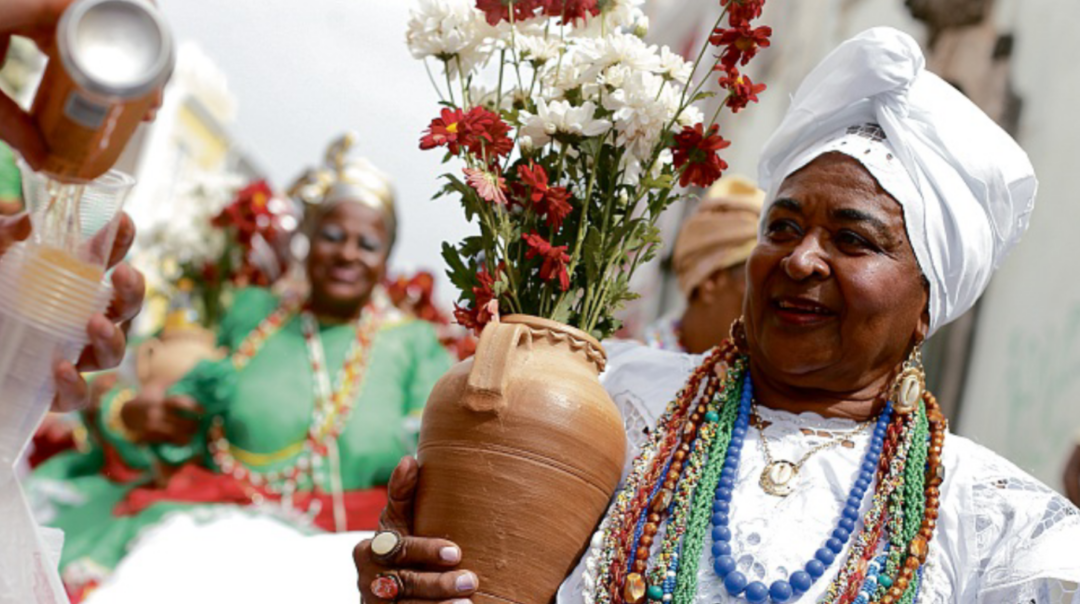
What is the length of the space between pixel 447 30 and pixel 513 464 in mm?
884

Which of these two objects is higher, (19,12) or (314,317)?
(314,317)

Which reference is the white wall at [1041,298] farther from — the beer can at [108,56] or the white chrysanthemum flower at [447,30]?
the beer can at [108,56]

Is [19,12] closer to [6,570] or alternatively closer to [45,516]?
[6,570]

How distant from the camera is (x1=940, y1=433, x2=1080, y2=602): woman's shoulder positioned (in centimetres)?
217

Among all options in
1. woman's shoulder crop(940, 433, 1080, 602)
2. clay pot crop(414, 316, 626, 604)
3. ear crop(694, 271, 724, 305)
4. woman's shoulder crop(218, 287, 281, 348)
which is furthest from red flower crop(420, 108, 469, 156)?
woman's shoulder crop(218, 287, 281, 348)

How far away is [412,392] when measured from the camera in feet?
19.0

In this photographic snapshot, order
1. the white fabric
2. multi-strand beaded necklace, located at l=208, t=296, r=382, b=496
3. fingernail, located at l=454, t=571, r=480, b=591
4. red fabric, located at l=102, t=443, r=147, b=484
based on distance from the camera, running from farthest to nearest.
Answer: red fabric, located at l=102, t=443, r=147, b=484
multi-strand beaded necklace, located at l=208, t=296, r=382, b=496
the white fabric
fingernail, located at l=454, t=571, r=480, b=591

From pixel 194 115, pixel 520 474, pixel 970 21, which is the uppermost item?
pixel 194 115

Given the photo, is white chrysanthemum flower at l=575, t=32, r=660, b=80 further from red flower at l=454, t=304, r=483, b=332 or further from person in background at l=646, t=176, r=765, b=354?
person in background at l=646, t=176, r=765, b=354

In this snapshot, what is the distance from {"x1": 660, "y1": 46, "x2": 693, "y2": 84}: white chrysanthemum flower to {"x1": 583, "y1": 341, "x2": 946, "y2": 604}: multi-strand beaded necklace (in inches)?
25.1

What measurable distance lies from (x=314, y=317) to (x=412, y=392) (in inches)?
24.4

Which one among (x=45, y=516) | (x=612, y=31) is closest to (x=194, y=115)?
(x=45, y=516)

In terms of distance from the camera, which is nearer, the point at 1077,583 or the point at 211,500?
the point at 1077,583

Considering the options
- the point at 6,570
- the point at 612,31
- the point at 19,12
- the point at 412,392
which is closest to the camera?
the point at 19,12
